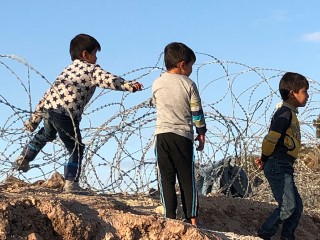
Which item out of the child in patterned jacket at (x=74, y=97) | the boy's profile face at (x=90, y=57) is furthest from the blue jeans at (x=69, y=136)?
the boy's profile face at (x=90, y=57)

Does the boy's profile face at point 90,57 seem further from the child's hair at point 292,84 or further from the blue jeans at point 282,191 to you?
the blue jeans at point 282,191

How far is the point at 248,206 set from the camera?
25.3 ft

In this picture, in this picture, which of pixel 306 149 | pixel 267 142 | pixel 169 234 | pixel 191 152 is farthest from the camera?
pixel 306 149

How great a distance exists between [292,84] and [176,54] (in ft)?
3.51

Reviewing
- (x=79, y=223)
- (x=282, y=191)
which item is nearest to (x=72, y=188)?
(x=282, y=191)

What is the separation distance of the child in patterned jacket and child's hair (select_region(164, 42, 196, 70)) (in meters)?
0.90

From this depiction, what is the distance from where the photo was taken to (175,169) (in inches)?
214

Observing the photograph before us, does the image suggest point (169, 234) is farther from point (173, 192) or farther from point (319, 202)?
point (319, 202)

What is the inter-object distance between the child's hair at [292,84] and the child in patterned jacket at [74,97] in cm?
139

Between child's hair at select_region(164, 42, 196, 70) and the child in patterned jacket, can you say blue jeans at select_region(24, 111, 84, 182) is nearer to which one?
the child in patterned jacket

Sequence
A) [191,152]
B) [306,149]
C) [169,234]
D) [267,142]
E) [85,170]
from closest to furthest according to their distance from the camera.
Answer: [169,234] < [191,152] < [267,142] < [85,170] < [306,149]

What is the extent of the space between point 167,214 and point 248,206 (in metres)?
2.42

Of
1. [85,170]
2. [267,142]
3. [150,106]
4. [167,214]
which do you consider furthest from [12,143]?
[267,142]

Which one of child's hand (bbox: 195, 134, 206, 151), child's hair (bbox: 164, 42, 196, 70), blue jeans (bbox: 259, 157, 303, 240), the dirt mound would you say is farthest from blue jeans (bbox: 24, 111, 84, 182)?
the dirt mound
